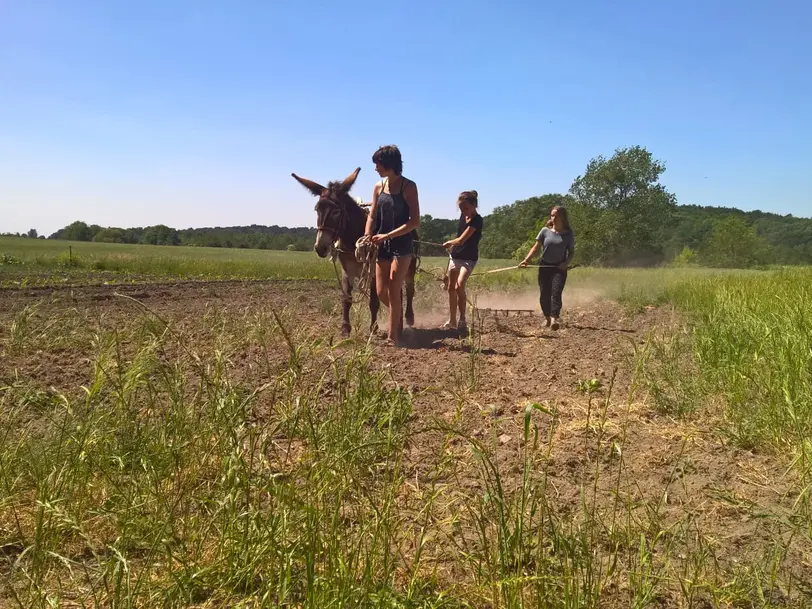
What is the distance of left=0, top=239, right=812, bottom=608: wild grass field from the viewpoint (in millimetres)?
1745

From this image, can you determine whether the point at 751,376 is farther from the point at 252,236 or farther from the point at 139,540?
the point at 252,236

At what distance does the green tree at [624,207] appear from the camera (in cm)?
5194

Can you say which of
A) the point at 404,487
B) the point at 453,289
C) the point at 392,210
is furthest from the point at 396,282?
the point at 404,487

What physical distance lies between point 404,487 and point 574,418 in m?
1.62

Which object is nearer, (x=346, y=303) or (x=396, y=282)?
(x=396, y=282)

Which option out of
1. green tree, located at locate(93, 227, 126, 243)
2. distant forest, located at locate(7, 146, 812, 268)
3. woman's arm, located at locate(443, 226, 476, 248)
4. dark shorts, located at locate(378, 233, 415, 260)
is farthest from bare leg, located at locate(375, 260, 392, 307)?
green tree, located at locate(93, 227, 126, 243)

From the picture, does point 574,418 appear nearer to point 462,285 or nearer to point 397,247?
point 397,247

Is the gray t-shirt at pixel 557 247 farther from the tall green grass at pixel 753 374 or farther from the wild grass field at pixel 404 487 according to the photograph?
the wild grass field at pixel 404 487

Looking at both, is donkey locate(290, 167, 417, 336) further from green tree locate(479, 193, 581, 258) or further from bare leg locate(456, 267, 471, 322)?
green tree locate(479, 193, 581, 258)

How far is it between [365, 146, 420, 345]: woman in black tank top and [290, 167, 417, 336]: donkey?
45 cm

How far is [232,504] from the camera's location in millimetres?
1927

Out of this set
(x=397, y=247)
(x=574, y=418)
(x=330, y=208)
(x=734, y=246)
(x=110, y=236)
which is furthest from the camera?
(x=110, y=236)

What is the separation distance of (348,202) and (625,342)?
391 cm

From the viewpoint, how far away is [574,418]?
3.70m
